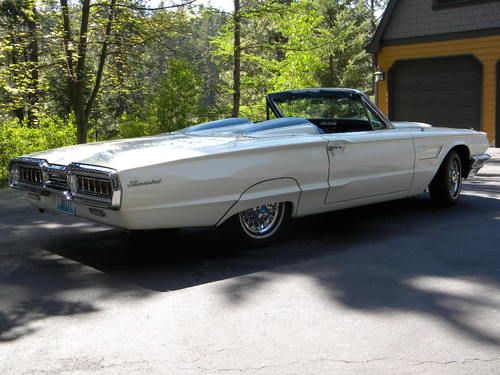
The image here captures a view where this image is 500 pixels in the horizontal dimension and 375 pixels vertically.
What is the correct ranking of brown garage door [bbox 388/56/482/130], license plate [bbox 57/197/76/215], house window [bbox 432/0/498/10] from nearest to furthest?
license plate [bbox 57/197/76/215], house window [bbox 432/0/498/10], brown garage door [bbox 388/56/482/130]

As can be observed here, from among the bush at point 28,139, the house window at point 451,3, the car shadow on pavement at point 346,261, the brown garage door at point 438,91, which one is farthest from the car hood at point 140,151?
the house window at point 451,3

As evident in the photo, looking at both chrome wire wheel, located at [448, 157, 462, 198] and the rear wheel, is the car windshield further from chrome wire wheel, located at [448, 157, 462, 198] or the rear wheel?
chrome wire wheel, located at [448, 157, 462, 198]

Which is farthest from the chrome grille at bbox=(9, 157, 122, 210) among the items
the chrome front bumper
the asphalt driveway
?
the chrome front bumper

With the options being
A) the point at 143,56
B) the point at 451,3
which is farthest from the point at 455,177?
the point at 143,56

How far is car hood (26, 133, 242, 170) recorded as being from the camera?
496 centimetres

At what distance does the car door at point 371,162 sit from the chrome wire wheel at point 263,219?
1.83 feet

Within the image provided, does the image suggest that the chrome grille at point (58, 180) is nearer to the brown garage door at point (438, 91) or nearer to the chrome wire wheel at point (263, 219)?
the chrome wire wheel at point (263, 219)

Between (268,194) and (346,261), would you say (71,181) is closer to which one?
(268,194)

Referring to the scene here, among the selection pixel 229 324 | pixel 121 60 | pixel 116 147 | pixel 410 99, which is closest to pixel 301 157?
pixel 116 147

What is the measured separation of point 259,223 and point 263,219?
0.06m

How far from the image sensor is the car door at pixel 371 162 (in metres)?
6.13

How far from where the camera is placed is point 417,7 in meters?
20.0

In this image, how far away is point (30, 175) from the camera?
590 cm

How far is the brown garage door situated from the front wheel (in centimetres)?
1440
